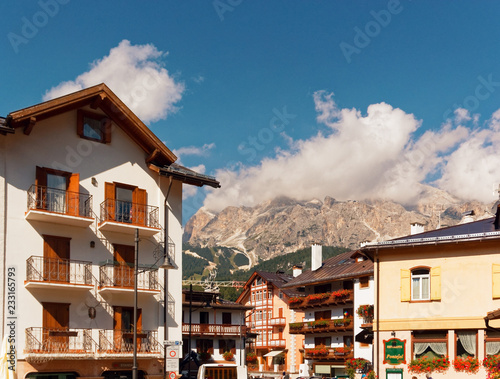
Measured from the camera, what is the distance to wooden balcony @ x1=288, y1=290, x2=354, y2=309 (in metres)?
67.0

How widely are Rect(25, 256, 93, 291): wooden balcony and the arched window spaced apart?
16.4 meters

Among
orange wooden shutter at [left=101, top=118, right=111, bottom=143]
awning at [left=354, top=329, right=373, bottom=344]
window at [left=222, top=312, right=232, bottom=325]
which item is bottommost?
window at [left=222, top=312, right=232, bottom=325]

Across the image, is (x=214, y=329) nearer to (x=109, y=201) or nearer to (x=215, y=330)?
(x=215, y=330)

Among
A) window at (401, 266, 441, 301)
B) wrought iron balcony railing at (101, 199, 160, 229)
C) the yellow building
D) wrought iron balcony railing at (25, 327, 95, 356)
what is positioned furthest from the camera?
wrought iron balcony railing at (101, 199, 160, 229)

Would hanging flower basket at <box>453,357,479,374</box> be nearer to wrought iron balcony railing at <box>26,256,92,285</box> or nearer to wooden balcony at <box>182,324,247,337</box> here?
wrought iron balcony railing at <box>26,256,92,285</box>

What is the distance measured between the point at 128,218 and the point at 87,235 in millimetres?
2504

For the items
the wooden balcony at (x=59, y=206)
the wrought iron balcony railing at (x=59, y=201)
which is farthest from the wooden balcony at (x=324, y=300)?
the wrought iron balcony railing at (x=59, y=201)

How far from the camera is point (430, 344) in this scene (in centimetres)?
3534

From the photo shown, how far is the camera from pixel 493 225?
36.6 metres

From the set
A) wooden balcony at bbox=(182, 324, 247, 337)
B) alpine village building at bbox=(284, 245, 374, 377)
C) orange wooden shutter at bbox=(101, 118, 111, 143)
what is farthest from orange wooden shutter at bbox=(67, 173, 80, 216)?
wooden balcony at bbox=(182, 324, 247, 337)

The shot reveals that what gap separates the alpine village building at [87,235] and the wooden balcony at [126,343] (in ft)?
0.18

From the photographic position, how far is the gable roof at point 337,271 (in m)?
66.8

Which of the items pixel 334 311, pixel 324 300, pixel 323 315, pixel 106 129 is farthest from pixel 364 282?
pixel 106 129

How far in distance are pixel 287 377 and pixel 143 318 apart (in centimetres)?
4003
